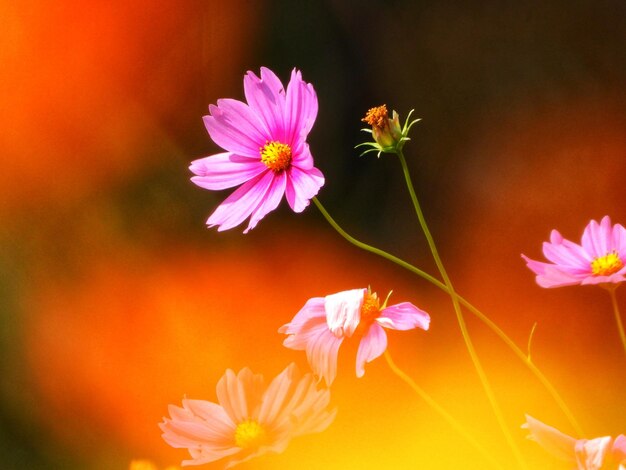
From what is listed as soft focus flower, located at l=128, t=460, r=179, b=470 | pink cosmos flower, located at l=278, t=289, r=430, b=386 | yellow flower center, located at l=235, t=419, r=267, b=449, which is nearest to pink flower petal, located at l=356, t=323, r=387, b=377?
pink cosmos flower, located at l=278, t=289, r=430, b=386

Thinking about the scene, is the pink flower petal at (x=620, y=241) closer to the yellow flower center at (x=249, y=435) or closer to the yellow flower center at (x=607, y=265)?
the yellow flower center at (x=607, y=265)

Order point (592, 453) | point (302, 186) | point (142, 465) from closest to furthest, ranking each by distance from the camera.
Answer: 1. point (592, 453)
2. point (302, 186)
3. point (142, 465)

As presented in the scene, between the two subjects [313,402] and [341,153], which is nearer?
[313,402]

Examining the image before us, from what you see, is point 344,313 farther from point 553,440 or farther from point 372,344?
point 553,440

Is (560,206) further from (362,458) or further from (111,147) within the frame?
(111,147)

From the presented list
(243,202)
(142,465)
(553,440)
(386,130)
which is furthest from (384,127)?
(142,465)

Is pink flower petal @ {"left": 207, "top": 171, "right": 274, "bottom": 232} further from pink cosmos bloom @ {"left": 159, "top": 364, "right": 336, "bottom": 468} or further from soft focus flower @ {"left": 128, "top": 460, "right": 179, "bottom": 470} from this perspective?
soft focus flower @ {"left": 128, "top": 460, "right": 179, "bottom": 470}

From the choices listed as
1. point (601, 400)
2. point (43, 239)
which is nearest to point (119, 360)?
point (43, 239)
